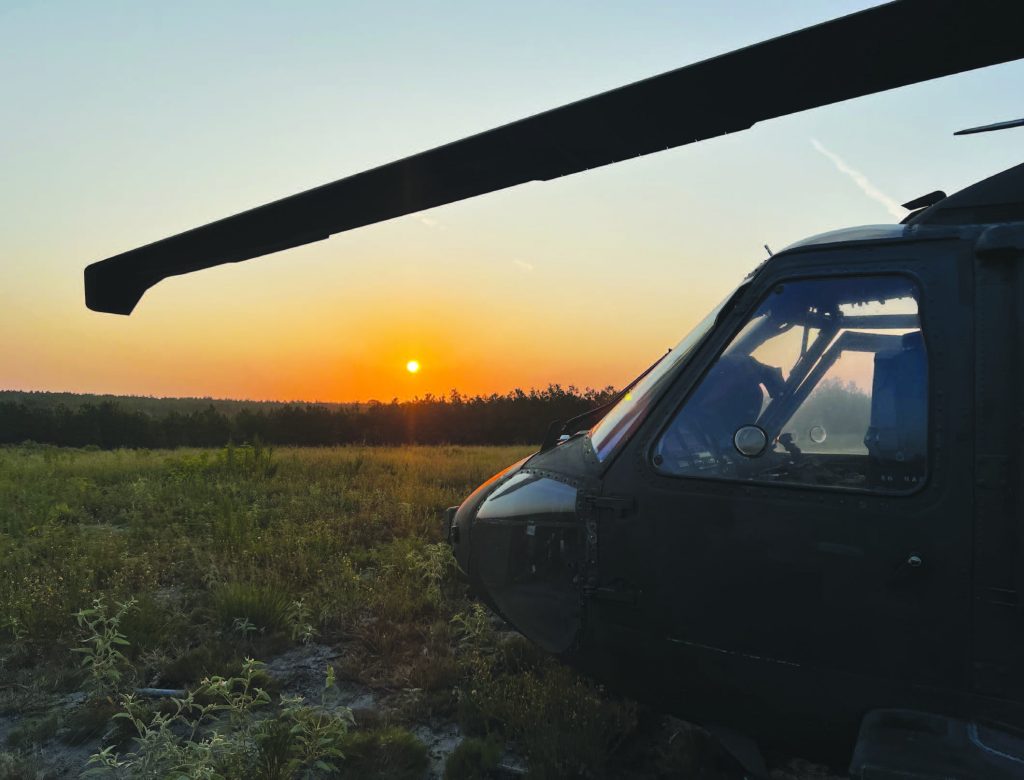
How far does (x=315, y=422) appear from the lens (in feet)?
115

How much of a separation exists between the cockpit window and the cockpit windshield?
0.63ft

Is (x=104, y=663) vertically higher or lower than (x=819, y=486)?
lower

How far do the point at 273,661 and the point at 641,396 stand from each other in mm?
3667

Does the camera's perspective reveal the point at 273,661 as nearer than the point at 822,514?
No

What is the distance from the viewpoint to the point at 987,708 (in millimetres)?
2150

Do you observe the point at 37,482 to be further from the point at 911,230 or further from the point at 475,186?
the point at 911,230

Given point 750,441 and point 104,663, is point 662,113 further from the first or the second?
point 104,663

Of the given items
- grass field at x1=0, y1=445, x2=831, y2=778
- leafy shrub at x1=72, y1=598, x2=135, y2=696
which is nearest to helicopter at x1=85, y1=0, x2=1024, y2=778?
grass field at x1=0, y1=445, x2=831, y2=778

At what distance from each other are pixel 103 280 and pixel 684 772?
4016 millimetres

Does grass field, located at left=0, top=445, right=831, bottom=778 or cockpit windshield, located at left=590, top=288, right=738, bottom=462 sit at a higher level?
cockpit windshield, located at left=590, top=288, right=738, bottom=462

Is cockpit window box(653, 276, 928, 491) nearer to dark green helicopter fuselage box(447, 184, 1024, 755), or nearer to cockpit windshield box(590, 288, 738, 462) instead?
dark green helicopter fuselage box(447, 184, 1024, 755)

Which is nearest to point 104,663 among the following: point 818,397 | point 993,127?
point 818,397

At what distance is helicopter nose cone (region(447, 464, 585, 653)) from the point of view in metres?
A: 2.96

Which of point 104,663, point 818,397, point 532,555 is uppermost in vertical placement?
point 818,397
